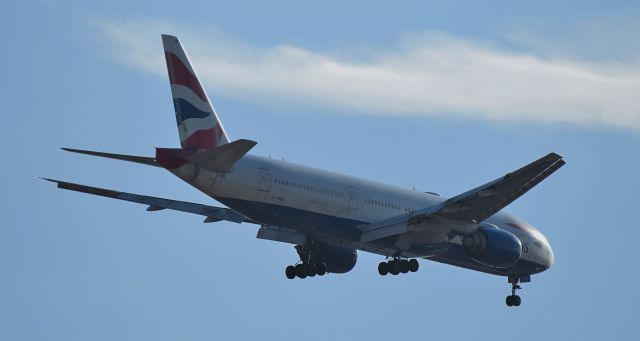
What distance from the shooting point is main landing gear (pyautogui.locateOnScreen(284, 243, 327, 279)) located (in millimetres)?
50094

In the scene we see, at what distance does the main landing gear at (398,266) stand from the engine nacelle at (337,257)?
2473mm

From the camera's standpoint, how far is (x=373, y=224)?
48.1 m

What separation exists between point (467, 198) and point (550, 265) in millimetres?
9873

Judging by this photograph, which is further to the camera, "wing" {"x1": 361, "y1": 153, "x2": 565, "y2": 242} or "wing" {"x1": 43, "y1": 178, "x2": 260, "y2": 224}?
"wing" {"x1": 43, "y1": 178, "x2": 260, "y2": 224}

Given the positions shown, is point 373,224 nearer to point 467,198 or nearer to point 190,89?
point 467,198

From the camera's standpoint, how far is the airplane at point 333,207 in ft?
142

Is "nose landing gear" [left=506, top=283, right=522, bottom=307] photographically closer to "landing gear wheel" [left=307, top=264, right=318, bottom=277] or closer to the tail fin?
"landing gear wheel" [left=307, top=264, right=318, bottom=277]

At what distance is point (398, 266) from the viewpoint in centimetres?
4941

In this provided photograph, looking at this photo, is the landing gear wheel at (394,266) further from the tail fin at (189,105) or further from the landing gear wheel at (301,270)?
the tail fin at (189,105)

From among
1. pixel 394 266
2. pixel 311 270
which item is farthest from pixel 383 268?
pixel 311 270

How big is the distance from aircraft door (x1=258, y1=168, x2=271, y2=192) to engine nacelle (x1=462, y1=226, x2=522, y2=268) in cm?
895

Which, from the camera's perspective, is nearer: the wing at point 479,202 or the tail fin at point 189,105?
the tail fin at point 189,105

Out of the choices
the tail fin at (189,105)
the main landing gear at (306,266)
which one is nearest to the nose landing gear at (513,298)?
the main landing gear at (306,266)

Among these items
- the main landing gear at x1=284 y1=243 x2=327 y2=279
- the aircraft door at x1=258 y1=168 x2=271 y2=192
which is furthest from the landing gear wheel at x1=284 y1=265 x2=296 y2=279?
the aircraft door at x1=258 y1=168 x2=271 y2=192
